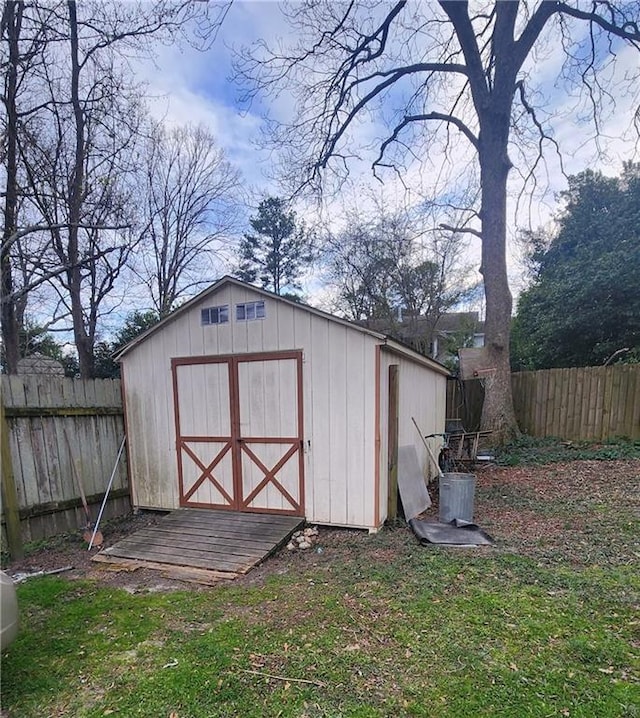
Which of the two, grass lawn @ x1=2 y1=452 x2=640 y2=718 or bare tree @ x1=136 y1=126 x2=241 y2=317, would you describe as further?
bare tree @ x1=136 y1=126 x2=241 y2=317

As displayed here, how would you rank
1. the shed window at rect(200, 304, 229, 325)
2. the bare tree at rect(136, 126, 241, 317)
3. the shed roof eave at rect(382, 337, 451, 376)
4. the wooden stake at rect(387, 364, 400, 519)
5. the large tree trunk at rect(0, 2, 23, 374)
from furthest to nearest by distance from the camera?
1. the bare tree at rect(136, 126, 241, 317)
2. the large tree trunk at rect(0, 2, 23, 374)
3. the shed window at rect(200, 304, 229, 325)
4. the wooden stake at rect(387, 364, 400, 519)
5. the shed roof eave at rect(382, 337, 451, 376)

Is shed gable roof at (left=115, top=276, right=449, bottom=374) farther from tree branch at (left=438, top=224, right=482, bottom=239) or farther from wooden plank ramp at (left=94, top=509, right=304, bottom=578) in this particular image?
tree branch at (left=438, top=224, right=482, bottom=239)

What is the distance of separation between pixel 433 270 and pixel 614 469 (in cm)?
1045

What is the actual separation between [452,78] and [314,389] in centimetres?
902

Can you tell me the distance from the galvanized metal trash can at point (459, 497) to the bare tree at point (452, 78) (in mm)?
4196

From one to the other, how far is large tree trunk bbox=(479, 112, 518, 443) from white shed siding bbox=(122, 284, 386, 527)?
493 cm

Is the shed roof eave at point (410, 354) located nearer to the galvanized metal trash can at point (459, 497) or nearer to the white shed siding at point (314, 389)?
the white shed siding at point (314, 389)

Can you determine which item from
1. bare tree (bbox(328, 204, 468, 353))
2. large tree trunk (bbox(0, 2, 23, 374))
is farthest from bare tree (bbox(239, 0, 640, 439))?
bare tree (bbox(328, 204, 468, 353))

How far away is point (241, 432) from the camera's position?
5219mm

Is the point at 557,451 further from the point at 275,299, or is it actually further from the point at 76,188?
the point at 76,188

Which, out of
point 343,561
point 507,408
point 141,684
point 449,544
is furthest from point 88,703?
point 507,408

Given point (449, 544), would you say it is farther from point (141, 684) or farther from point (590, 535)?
point (141, 684)

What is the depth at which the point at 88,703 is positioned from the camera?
2217mm

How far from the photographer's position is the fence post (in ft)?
13.2
